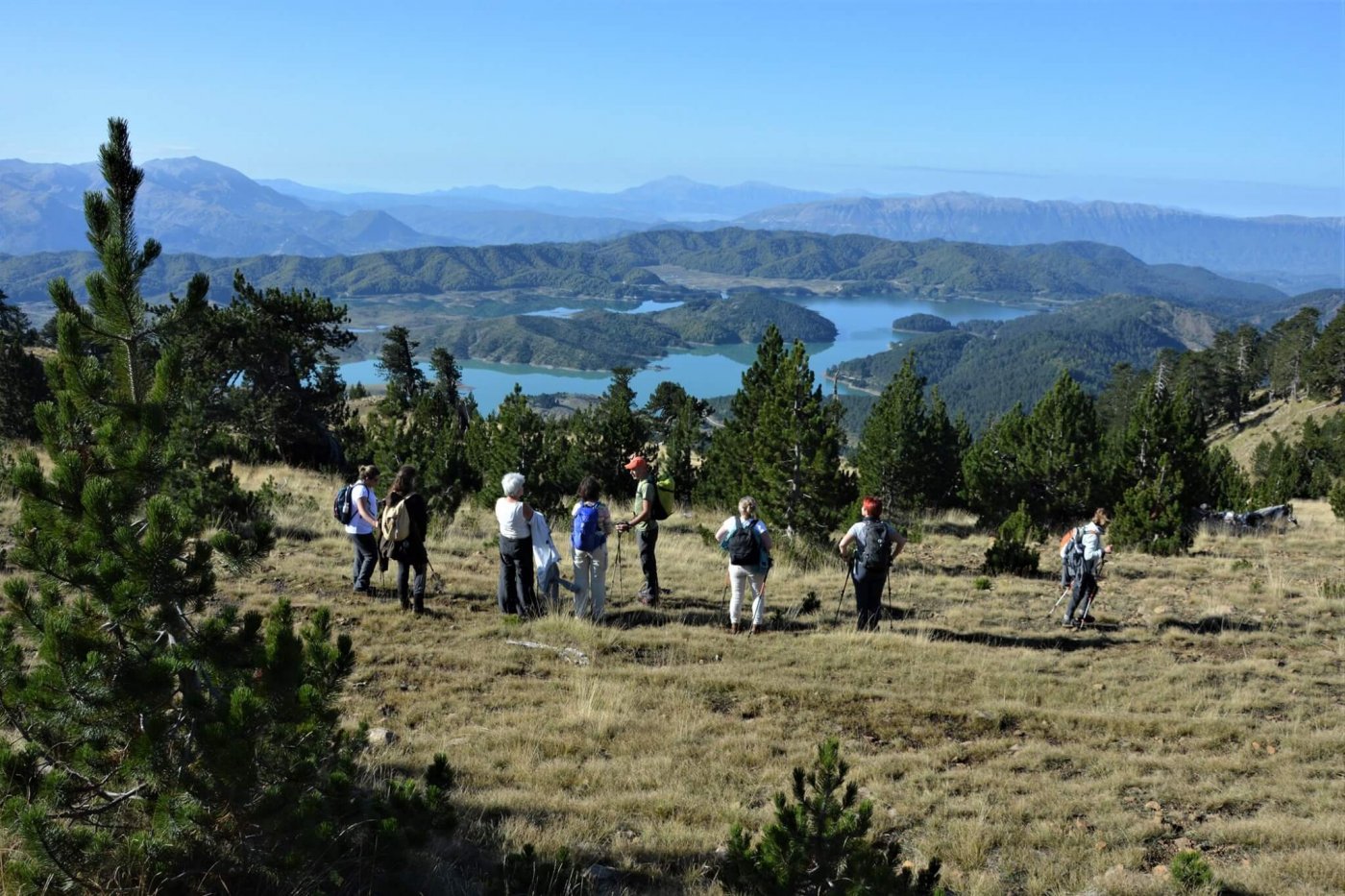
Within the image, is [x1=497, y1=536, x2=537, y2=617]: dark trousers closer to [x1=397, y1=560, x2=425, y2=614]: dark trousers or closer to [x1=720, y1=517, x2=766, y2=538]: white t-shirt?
[x1=397, y1=560, x2=425, y2=614]: dark trousers

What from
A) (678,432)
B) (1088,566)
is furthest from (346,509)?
(678,432)

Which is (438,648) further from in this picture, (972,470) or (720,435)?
(972,470)

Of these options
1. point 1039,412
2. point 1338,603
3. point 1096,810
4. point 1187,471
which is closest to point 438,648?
point 1096,810

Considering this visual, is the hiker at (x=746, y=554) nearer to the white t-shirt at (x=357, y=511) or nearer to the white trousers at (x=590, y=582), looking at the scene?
the white trousers at (x=590, y=582)

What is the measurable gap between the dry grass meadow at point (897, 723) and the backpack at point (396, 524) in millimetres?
870

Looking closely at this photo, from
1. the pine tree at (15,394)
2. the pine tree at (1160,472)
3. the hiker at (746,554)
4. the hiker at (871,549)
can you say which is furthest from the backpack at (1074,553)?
the pine tree at (15,394)

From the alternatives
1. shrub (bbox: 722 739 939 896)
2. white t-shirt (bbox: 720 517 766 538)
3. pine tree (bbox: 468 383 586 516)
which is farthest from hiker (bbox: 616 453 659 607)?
pine tree (bbox: 468 383 586 516)

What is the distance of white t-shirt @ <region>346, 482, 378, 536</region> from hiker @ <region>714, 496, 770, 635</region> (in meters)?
3.93

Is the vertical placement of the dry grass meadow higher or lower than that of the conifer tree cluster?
lower

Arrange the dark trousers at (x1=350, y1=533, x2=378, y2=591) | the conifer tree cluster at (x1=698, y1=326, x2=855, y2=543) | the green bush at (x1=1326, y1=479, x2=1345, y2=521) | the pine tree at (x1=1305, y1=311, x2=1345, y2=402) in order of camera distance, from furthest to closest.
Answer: the pine tree at (x1=1305, y1=311, x2=1345, y2=402), the green bush at (x1=1326, y1=479, x2=1345, y2=521), the conifer tree cluster at (x1=698, y1=326, x2=855, y2=543), the dark trousers at (x1=350, y1=533, x2=378, y2=591)

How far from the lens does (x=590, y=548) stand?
9.29 metres

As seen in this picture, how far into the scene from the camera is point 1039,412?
2445cm

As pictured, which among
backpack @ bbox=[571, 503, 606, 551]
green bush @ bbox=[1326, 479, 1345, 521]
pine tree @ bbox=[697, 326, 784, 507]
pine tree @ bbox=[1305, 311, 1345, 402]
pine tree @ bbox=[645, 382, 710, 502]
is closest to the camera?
backpack @ bbox=[571, 503, 606, 551]

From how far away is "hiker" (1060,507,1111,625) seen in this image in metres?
10.7
